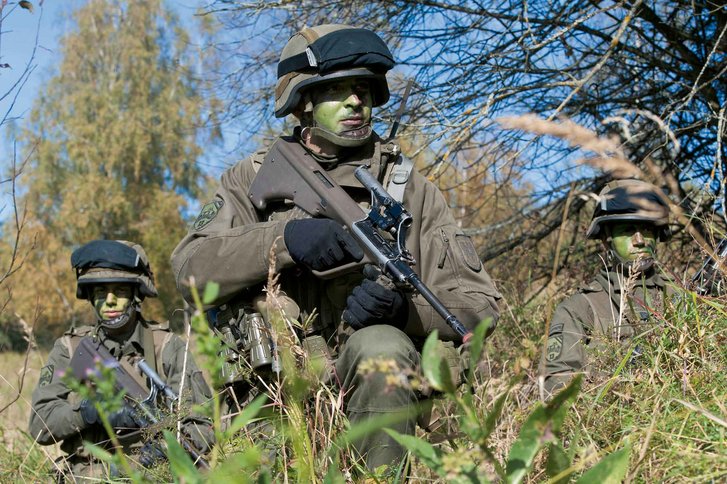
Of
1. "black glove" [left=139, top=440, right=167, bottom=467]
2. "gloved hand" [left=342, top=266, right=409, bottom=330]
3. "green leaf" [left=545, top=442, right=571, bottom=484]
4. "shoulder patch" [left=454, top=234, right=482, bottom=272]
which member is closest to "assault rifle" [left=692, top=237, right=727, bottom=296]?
"shoulder patch" [left=454, top=234, right=482, bottom=272]

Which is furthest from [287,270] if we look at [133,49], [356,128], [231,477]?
[133,49]

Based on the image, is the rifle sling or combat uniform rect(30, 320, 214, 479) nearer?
combat uniform rect(30, 320, 214, 479)

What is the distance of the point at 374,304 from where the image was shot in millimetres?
3004

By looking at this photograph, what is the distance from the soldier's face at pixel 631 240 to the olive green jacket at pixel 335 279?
4.70 ft

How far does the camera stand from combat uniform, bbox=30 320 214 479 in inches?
179

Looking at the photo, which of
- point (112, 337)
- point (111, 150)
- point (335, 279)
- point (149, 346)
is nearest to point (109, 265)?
point (112, 337)

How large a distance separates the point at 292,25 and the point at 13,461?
3.47 m

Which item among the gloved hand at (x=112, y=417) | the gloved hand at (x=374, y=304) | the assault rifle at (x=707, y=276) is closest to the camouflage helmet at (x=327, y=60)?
the gloved hand at (x=374, y=304)

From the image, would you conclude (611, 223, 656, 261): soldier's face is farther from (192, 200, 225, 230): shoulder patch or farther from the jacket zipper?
(192, 200, 225, 230): shoulder patch

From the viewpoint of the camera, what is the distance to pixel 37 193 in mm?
27453

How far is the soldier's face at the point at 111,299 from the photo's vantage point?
5133 mm

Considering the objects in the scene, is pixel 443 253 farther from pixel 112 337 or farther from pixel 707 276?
pixel 112 337

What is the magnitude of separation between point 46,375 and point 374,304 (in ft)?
8.99

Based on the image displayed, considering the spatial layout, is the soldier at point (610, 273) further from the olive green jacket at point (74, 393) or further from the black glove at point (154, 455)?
the black glove at point (154, 455)
